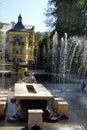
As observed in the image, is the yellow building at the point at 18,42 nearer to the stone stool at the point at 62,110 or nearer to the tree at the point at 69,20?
the tree at the point at 69,20

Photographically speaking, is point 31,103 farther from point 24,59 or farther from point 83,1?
point 24,59

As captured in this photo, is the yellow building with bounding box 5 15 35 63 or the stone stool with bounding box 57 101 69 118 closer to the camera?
the stone stool with bounding box 57 101 69 118

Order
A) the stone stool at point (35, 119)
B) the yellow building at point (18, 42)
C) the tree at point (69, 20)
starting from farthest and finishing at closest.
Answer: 1. the yellow building at point (18, 42)
2. the tree at point (69, 20)
3. the stone stool at point (35, 119)

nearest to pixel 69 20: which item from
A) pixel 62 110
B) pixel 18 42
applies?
pixel 62 110

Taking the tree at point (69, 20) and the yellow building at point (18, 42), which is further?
the yellow building at point (18, 42)

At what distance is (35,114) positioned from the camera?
9.31 meters

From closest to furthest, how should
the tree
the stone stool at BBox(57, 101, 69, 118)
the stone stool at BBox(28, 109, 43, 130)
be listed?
1. the stone stool at BBox(28, 109, 43, 130)
2. the stone stool at BBox(57, 101, 69, 118)
3. the tree

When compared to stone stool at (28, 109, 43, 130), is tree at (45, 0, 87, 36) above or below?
above

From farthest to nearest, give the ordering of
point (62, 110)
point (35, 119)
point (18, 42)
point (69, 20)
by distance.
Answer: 1. point (18, 42)
2. point (69, 20)
3. point (62, 110)
4. point (35, 119)

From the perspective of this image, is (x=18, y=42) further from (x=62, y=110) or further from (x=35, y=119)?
(x=35, y=119)

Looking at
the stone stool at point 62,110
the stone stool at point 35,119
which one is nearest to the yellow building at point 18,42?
the stone stool at point 62,110

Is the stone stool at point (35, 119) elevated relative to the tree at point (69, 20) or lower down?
lower down

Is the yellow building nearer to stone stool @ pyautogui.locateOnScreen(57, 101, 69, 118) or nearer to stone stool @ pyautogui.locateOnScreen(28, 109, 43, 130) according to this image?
stone stool @ pyautogui.locateOnScreen(57, 101, 69, 118)

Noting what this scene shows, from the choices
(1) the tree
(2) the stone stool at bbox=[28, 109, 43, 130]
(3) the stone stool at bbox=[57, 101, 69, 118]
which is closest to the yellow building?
(1) the tree
